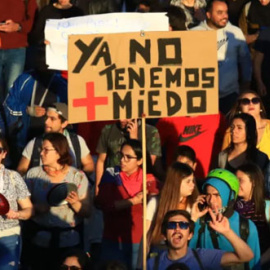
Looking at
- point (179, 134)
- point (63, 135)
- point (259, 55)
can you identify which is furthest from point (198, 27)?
point (63, 135)

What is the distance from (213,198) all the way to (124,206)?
1.20 meters

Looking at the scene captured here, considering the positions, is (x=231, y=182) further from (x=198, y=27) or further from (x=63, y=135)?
(x=198, y=27)

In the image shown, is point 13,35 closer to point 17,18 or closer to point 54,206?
point 17,18

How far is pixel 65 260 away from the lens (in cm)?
1314

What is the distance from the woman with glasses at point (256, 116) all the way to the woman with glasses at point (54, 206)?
1913 mm

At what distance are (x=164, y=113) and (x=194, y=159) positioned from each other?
5.28ft

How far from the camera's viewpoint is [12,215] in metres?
14.0

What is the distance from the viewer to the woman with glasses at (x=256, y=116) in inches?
625

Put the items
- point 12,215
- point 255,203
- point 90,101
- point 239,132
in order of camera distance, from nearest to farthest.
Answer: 1. point 90,101
2. point 12,215
3. point 255,203
4. point 239,132

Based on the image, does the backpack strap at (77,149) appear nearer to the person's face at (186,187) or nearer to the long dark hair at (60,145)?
the long dark hair at (60,145)

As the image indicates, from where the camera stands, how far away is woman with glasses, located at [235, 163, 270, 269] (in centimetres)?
1412

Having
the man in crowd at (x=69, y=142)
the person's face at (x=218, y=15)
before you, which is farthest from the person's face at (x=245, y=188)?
the person's face at (x=218, y=15)

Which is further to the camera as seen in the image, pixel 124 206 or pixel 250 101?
pixel 250 101

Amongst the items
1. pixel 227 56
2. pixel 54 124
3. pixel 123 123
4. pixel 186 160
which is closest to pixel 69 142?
pixel 54 124
